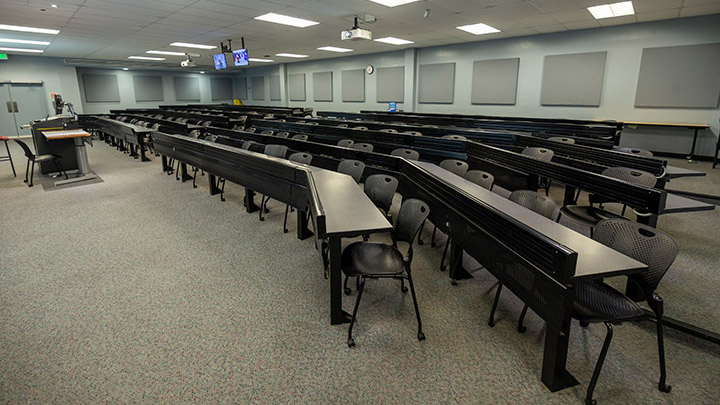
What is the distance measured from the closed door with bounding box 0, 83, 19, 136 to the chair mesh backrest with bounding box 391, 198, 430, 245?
18743 millimetres

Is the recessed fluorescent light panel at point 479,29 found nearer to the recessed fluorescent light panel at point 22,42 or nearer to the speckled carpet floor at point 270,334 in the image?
the speckled carpet floor at point 270,334

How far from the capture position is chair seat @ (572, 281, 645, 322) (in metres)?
1.90

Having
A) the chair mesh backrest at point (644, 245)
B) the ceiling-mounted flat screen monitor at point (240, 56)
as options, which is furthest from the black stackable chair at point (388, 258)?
the ceiling-mounted flat screen monitor at point (240, 56)

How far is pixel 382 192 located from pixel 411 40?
919 centimetres

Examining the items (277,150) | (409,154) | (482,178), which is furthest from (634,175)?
(277,150)

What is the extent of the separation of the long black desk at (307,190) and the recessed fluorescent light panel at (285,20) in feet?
10.8

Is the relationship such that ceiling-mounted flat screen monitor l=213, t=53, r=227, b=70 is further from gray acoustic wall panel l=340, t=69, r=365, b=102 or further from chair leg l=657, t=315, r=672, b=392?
chair leg l=657, t=315, r=672, b=392

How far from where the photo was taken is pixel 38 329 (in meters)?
2.55

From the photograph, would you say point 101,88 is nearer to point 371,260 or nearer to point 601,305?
point 371,260

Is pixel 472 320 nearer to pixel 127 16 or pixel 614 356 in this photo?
pixel 614 356

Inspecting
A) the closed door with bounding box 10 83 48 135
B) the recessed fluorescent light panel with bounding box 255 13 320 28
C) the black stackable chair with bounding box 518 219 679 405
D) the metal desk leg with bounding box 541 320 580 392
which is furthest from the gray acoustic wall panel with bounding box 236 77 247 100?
the metal desk leg with bounding box 541 320 580 392

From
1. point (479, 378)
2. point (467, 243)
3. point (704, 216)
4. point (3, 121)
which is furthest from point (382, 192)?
point (3, 121)

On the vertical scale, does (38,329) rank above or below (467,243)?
below

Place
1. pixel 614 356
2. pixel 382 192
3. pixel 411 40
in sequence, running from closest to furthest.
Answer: pixel 614 356 < pixel 382 192 < pixel 411 40
